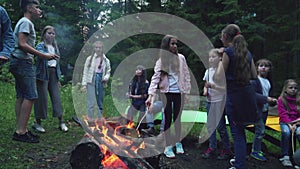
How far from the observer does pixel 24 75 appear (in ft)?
13.1

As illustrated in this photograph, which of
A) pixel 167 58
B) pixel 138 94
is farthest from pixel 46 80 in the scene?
pixel 138 94

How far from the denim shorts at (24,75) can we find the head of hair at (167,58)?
5.64ft

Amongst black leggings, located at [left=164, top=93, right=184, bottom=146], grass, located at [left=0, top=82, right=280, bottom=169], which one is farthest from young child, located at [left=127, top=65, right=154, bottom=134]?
black leggings, located at [left=164, top=93, right=184, bottom=146]

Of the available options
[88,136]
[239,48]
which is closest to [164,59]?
[239,48]

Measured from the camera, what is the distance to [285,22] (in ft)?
41.2

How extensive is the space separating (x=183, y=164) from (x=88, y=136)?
4.63 feet

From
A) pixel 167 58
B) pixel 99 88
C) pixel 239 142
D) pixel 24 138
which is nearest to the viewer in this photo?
pixel 239 142

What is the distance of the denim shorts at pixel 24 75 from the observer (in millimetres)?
4008

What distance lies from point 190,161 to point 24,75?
240 centimetres

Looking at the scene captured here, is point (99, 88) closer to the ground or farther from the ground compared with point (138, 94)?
farther from the ground

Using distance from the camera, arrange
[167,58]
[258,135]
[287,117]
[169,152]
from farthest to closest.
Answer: [287,117]
[258,135]
[167,58]
[169,152]

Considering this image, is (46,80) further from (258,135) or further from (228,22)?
(228,22)

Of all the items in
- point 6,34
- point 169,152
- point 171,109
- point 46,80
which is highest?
point 6,34

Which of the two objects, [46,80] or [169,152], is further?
[46,80]
